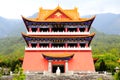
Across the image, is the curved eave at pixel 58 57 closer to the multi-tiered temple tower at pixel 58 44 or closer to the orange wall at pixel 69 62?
the multi-tiered temple tower at pixel 58 44

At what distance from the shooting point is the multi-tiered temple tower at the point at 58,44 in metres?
33.8

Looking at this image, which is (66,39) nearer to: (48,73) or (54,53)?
(54,53)

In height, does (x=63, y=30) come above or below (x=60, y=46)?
above

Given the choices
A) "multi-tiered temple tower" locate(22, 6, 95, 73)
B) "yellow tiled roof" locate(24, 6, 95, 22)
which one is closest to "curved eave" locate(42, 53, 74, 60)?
"multi-tiered temple tower" locate(22, 6, 95, 73)

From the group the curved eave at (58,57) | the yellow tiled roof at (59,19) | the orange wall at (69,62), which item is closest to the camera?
the curved eave at (58,57)

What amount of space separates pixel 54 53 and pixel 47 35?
8.07 feet

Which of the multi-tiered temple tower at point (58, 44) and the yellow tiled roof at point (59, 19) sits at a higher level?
the yellow tiled roof at point (59, 19)

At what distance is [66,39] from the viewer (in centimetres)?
3484

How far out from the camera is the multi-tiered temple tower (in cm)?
3378

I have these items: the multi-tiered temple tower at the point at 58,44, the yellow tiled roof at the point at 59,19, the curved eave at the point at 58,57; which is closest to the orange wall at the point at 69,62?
the multi-tiered temple tower at the point at 58,44

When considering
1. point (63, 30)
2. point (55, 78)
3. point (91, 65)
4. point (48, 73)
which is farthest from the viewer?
point (63, 30)

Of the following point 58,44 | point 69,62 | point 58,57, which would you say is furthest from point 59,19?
point 69,62

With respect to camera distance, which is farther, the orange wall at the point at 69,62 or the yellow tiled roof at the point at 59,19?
the yellow tiled roof at the point at 59,19

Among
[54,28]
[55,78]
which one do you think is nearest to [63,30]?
[54,28]
